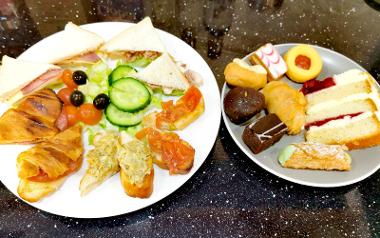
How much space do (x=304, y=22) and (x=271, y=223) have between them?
152cm

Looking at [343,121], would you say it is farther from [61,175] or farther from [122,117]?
[61,175]

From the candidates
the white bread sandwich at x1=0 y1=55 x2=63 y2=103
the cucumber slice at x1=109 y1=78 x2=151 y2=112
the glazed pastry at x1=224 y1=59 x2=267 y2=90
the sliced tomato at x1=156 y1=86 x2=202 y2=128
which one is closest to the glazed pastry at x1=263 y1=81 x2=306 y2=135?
the glazed pastry at x1=224 y1=59 x2=267 y2=90

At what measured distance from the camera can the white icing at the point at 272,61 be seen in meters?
2.01

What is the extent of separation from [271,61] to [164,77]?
2.01 ft

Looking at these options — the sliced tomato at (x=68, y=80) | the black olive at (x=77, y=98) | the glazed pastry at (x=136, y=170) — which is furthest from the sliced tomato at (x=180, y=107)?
the sliced tomato at (x=68, y=80)

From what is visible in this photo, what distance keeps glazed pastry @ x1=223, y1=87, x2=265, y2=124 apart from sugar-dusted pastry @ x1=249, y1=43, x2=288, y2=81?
21 centimetres

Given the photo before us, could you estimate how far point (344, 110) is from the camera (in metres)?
1.98

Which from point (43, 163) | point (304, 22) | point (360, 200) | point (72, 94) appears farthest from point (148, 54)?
point (360, 200)

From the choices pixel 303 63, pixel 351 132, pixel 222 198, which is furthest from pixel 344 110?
pixel 222 198

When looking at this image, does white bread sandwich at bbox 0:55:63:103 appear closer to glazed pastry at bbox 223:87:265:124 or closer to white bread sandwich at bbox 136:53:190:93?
white bread sandwich at bbox 136:53:190:93

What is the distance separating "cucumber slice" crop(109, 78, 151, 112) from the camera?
1.84m

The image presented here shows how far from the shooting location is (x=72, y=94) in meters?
1.89

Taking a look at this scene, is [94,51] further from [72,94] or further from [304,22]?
[304,22]

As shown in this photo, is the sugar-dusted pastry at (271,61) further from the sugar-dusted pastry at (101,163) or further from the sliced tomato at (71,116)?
the sliced tomato at (71,116)
